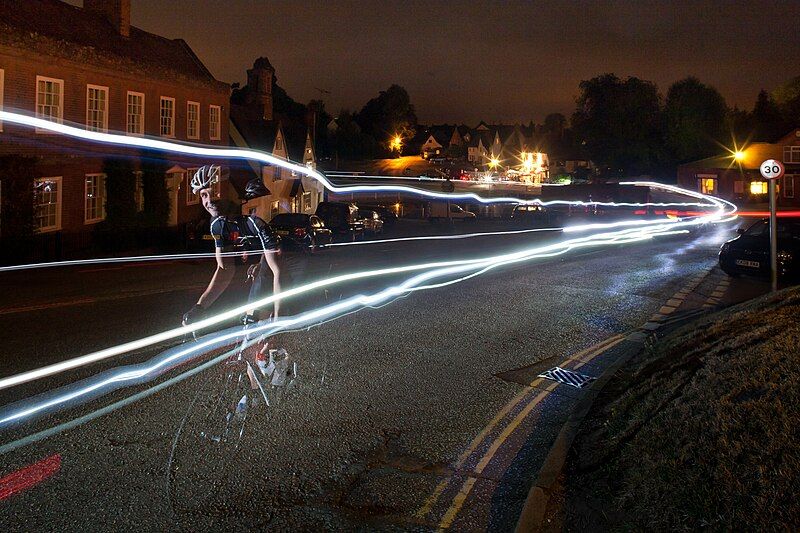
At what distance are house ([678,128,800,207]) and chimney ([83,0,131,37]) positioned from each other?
54.5 meters

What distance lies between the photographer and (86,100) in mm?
26188

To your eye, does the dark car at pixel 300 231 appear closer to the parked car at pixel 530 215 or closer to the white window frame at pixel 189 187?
the white window frame at pixel 189 187

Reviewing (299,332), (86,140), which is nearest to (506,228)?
(86,140)

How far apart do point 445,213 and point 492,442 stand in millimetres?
45928

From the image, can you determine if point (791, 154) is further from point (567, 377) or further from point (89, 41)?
point (567, 377)

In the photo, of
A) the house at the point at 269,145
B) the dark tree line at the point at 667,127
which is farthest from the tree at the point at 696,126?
the house at the point at 269,145

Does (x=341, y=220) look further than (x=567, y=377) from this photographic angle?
Yes

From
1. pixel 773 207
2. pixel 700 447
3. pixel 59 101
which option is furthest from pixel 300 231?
pixel 700 447

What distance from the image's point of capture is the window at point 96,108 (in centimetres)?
A: 2642

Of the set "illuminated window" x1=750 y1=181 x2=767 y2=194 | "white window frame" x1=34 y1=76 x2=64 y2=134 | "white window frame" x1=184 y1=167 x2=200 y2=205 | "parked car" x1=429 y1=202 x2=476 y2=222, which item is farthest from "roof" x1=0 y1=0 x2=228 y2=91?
"illuminated window" x1=750 y1=181 x2=767 y2=194

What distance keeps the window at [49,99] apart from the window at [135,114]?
3.96 m

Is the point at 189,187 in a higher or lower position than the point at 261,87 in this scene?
lower

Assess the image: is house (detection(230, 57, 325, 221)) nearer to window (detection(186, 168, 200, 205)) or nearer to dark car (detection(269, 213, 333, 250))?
window (detection(186, 168, 200, 205))

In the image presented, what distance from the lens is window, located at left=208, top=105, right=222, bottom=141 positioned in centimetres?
3550
